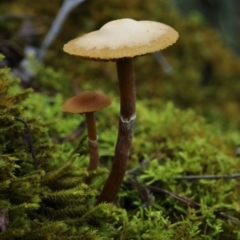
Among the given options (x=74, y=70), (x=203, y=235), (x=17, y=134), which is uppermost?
(x=74, y=70)

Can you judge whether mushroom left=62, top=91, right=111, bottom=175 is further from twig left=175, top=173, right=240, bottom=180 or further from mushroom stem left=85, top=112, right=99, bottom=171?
twig left=175, top=173, right=240, bottom=180

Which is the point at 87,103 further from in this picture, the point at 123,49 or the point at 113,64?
the point at 113,64

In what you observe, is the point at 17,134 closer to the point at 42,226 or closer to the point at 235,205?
the point at 42,226

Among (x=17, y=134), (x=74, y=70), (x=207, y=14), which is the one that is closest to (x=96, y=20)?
(x=74, y=70)

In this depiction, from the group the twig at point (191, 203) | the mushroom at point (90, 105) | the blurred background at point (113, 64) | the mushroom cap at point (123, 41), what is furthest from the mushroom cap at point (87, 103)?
the blurred background at point (113, 64)

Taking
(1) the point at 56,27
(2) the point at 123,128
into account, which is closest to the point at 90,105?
(2) the point at 123,128

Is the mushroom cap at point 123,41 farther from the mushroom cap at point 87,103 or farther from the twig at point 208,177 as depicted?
the twig at point 208,177

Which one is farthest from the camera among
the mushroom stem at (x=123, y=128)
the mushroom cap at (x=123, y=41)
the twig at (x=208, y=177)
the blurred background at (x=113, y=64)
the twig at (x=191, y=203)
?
the blurred background at (x=113, y=64)
